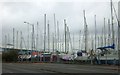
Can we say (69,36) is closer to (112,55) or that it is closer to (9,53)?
(9,53)

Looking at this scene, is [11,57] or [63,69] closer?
[63,69]

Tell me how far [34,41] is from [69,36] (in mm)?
10720

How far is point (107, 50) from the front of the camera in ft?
174

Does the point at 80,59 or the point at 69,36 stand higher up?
the point at 69,36

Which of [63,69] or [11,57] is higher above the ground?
[11,57]

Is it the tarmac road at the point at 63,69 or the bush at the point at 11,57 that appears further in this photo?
the bush at the point at 11,57

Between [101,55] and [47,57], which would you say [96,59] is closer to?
[101,55]

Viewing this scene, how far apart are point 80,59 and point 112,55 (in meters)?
16.1

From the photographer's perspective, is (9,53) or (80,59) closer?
(80,59)

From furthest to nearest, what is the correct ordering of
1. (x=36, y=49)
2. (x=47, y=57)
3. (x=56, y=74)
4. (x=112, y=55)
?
(x=36, y=49) → (x=47, y=57) → (x=112, y=55) → (x=56, y=74)

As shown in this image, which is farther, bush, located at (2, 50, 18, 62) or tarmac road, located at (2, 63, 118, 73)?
bush, located at (2, 50, 18, 62)

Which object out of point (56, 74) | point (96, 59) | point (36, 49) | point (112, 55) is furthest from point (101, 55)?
point (36, 49)

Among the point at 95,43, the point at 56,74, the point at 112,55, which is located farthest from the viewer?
the point at 95,43

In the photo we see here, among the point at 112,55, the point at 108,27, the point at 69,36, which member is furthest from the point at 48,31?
the point at 112,55
